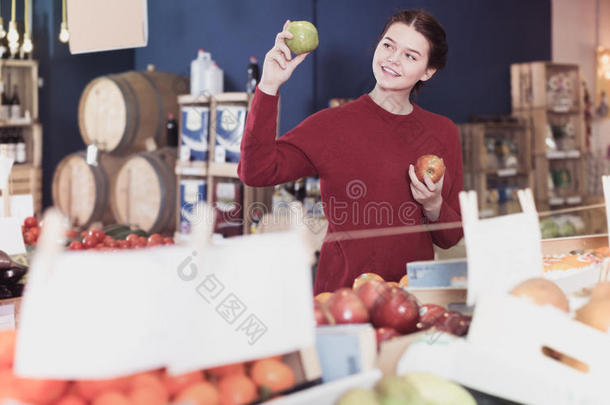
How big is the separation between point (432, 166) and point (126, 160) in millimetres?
3650

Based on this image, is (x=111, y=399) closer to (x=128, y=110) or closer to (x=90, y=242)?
(x=90, y=242)

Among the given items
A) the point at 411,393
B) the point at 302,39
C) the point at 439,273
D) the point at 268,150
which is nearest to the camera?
the point at 411,393

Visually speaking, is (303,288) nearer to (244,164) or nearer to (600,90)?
(244,164)

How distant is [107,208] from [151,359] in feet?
15.6

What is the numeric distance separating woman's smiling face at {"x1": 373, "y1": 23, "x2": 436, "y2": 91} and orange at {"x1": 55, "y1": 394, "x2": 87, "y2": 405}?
1.41m

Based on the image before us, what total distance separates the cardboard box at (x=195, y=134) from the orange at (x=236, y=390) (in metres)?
3.79

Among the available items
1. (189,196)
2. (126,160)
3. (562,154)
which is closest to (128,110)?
(126,160)

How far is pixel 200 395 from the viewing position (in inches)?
35.8

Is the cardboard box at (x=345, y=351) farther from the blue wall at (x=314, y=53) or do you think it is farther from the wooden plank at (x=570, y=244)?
the blue wall at (x=314, y=53)

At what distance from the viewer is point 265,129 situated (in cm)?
182

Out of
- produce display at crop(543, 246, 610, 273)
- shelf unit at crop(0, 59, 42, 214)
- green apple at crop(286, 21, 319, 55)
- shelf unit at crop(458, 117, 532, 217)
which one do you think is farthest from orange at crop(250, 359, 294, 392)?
shelf unit at crop(0, 59, 42, 214)

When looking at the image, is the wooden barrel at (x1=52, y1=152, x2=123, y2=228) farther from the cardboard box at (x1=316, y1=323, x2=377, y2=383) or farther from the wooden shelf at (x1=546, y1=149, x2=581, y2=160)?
the cardboard box at (x1=316, y1=323, x2=377, y2=383)

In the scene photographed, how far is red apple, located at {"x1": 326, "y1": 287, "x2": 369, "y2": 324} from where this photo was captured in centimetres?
118

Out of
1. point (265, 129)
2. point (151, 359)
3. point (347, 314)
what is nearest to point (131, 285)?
point (151, 359)
